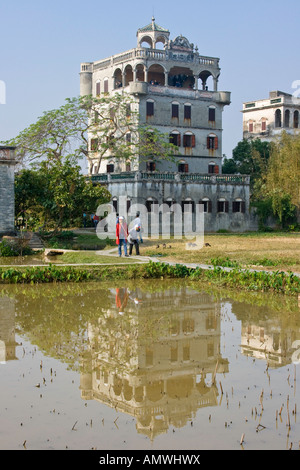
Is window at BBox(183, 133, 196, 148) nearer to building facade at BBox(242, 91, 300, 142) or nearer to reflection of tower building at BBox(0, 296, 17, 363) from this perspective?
building facade at BBox(242, 91, 300, 142)

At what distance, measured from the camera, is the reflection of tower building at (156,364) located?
7074mm

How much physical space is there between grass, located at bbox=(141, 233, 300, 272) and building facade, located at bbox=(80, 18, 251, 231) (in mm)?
8965

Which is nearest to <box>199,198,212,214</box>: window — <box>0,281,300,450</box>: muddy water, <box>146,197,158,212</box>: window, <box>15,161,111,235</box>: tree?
<box>146,197,158,212</box>: window

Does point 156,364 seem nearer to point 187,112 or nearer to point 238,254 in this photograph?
point 238,254

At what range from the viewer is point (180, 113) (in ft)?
143

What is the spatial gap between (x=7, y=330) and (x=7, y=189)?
17.1 metres

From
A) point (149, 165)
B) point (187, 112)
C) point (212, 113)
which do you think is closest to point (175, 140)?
point (187, 112)

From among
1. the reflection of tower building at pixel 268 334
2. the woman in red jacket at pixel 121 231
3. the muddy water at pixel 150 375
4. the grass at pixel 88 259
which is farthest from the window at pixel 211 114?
the reflection of tower building at pixel 268 334

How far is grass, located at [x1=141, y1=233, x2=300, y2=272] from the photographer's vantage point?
19094mm

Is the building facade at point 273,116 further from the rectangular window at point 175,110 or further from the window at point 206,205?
the window at point 206,205

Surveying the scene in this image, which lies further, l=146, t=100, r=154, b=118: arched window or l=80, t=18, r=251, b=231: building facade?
l=146, t=100, r=154, b=118: arched window
